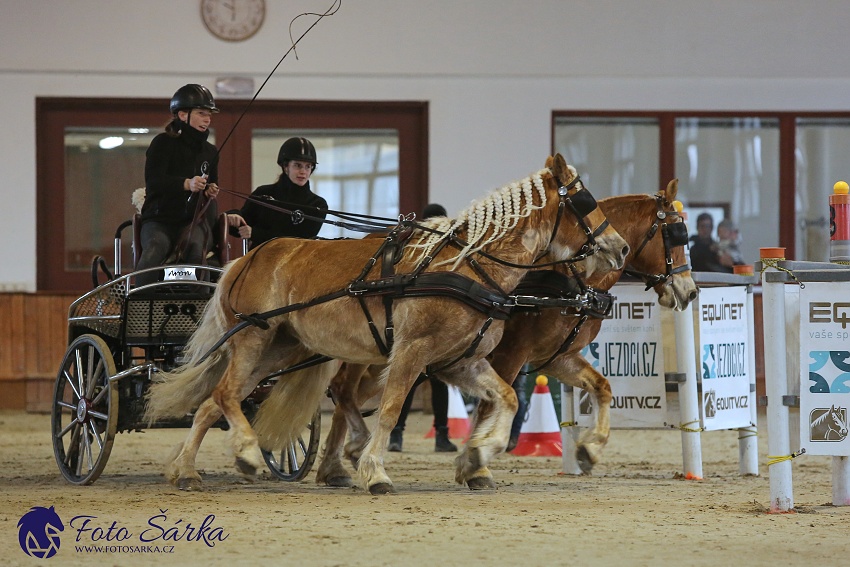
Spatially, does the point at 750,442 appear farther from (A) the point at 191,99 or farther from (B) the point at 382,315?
(A) the point at 191,99

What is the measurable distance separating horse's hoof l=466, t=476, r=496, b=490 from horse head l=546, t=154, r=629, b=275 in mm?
1348

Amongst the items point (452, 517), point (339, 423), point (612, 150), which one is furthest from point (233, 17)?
point (452, 517)

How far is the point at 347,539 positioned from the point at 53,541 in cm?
125

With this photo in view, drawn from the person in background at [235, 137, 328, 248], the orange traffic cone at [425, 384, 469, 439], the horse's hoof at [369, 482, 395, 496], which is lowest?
the orange traffic cone at [425, 384, 469, 439]

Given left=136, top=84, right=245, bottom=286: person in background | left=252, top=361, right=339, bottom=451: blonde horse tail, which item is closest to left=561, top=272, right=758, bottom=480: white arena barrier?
left=252, top=361, right=339, bottom=451: blonde horse tail

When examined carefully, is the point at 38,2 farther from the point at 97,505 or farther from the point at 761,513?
the point at 761,513

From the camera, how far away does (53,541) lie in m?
5.02

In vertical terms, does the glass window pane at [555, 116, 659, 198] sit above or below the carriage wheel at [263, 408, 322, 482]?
above

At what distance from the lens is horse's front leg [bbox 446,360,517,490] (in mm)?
6477

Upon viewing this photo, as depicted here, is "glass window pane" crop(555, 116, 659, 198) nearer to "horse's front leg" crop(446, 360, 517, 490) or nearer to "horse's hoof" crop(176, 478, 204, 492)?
"horse's front leg" crop(446, 360, 517, 490)

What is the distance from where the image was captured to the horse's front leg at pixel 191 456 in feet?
22.7

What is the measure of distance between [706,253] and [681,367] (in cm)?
587

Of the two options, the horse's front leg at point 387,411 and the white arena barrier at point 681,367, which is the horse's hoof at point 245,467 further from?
the white arena barrier at point 681,367

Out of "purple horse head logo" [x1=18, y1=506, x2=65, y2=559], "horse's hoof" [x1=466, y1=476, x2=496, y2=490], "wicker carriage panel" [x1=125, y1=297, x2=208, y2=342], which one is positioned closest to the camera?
"purple horse head logo" [x1=18, y1=506, x2=65, y2=559]
